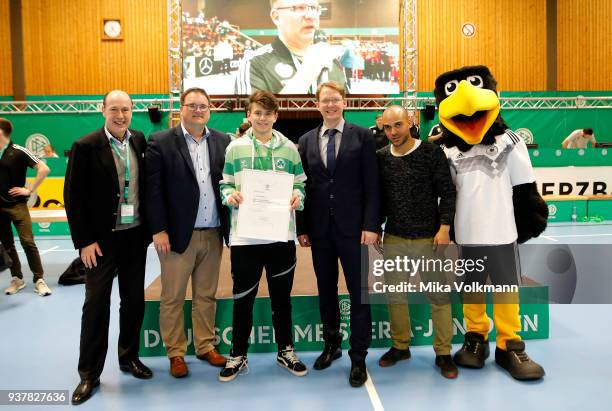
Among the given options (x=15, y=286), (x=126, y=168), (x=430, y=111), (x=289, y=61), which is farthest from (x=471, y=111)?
(x=430, y=111)

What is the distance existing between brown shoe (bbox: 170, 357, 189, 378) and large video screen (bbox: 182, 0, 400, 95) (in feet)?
29.7

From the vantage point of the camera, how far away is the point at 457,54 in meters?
13.2

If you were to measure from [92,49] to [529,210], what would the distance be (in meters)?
12.7

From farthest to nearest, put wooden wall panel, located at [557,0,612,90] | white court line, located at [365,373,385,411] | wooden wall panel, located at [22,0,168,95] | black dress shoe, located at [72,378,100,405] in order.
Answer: wooden wall panel, located at [557,0,612,90] < wooden wall panel, located at [22,0,168,95] < black dress shoe, located at [72,378,100,405] < white court line, located at [365,373,385,411]

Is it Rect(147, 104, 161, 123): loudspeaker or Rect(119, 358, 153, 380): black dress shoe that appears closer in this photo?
Rect(119, 358, 153, 380): black dress shoe

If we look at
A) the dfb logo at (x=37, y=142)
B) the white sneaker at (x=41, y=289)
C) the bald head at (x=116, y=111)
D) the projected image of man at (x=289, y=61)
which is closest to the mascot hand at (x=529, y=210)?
the bald head at (x=116, y=111)

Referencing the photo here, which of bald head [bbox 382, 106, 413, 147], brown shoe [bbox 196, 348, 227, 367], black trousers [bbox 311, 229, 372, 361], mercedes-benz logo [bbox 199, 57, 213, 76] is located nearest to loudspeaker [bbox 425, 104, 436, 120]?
mercedes-benz logo [bbox 199, 57, 213, 76]

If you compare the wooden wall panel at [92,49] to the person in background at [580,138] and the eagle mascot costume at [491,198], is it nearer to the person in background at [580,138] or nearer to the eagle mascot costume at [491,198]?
the person in background at [580,138]

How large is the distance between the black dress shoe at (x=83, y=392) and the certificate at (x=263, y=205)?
122 centimetres

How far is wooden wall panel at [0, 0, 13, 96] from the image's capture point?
1233cm

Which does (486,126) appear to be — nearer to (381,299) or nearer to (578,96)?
(381,299)

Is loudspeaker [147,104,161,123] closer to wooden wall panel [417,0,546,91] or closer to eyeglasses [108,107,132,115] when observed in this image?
wooden wall panel [417,0,546,91]

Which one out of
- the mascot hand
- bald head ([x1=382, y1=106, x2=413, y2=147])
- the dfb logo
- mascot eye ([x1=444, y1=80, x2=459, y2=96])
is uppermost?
the dfb logo

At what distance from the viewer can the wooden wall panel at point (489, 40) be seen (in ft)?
42.9
